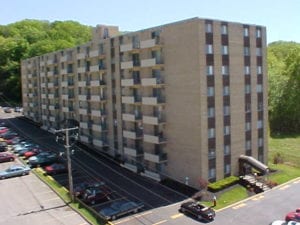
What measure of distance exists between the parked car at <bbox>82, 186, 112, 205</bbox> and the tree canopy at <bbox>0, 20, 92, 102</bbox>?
8407 cm

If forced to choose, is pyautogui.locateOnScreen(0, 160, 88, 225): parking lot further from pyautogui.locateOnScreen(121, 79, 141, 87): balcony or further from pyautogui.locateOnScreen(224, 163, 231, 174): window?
pyautogui.locateOnScreen(224, 163, 231, 174): window

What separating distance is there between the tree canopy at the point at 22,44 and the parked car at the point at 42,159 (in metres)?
65.3

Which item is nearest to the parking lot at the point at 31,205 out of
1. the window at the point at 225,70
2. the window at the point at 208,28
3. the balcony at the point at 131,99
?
the balcony at the point at 131,99

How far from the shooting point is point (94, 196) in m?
45.4

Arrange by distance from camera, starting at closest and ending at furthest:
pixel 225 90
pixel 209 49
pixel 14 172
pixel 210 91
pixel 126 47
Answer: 1. pixel 209 49
2. pixel 210 91
3. pixel 225 90
4. pixel 14 172
5. pixel 126 47

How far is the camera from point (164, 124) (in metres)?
52.6

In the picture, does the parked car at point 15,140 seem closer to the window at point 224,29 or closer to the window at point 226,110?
the window at point 226,110

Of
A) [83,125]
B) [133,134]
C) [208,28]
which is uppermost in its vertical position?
[208,28]

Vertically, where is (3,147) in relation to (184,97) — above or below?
below

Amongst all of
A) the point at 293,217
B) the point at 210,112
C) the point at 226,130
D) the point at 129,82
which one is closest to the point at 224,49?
the point at 210,112

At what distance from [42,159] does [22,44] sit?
79965mm

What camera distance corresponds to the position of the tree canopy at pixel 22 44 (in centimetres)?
12538

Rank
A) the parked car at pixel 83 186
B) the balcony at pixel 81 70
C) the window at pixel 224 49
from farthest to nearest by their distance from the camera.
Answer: the balcony at pixel 81 70 → the window at pixel 224 49 → the parked car at pixel 83 186

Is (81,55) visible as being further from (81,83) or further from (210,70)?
(210,70)
